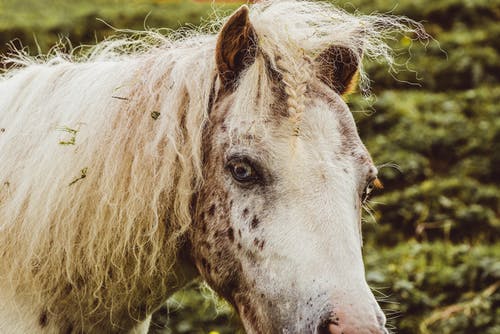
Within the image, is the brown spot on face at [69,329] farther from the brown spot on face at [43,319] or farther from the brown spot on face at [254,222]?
the brown spot on face at [254,222]

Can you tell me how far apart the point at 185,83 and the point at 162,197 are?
422 millimetres

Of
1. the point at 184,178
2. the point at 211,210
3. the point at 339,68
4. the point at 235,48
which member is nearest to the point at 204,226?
the point at 211,210

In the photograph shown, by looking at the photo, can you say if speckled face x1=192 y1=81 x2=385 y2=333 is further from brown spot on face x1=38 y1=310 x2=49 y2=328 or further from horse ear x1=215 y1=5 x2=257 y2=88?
brown spot on face x1=38 y1=310 x2=49 y2=328

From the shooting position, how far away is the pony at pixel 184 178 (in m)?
2.02

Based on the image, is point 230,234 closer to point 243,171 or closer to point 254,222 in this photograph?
point 254,222

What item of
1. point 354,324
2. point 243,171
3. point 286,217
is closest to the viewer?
point 354,324

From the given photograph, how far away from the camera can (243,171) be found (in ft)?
6.81

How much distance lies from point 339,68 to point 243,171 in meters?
0.69

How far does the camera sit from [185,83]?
2254 mm

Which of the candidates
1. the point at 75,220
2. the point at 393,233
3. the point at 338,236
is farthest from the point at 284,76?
the point at 393,233

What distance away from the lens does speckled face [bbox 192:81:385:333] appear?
1.88 metres

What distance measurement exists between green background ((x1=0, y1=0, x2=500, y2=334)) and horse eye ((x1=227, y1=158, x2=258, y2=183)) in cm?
63

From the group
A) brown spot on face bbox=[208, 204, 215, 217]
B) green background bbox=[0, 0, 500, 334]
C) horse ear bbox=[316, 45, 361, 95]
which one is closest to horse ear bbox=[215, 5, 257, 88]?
horse ear bbox=[316, 45, 361, 95]

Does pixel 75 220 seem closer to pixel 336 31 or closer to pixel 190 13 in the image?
pixel 336 31
